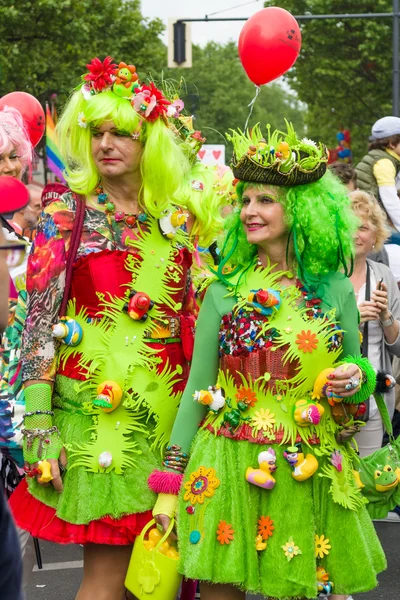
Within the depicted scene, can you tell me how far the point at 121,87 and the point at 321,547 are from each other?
180cm

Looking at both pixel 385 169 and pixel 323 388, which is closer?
pixel 323 388

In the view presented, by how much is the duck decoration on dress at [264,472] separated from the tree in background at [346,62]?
81.6ft

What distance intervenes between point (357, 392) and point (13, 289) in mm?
1683

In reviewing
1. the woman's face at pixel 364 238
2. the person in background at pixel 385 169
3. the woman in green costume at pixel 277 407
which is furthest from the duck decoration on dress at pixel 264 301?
the person in background at pixel 385 169

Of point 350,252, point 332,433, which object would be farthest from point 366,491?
point 350,252

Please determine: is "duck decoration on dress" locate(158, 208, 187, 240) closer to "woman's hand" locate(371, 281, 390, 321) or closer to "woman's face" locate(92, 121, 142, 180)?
"woman's face" locate(92, 121, 142, 180)

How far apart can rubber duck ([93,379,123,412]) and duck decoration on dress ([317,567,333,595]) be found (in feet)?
2.94

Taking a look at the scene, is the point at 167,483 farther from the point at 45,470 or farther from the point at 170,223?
the point at 170,223

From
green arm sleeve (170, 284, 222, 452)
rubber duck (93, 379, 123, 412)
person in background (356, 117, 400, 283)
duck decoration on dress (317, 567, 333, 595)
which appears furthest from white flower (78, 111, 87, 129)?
person in background (356, 117, 400, 283)

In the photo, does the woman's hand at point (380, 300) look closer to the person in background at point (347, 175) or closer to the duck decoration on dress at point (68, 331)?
the duck decoration on dress at point (68, 331)

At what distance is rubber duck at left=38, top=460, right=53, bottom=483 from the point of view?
3.68 metres

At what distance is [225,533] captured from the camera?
3410mm

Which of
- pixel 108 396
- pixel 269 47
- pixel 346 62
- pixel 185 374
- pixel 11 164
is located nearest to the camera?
pixel 108 396

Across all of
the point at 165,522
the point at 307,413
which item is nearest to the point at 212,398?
the point at 307,413
